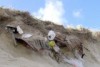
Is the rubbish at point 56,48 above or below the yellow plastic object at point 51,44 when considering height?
below

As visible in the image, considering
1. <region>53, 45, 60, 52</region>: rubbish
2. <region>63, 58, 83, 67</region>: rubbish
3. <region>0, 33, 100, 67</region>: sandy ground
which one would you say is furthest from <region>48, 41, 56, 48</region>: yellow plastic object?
<region>63, 58, 83, 67</region>: rubbish

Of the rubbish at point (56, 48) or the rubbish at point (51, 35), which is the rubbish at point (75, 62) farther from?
the rubbish at point (51, 35)

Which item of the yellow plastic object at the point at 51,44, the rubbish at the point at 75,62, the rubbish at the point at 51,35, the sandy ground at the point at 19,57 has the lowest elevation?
the rubbish at the point at 75,62

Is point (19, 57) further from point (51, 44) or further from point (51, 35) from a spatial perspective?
point (51, 35)

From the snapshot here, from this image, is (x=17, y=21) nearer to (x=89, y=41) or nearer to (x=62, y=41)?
(x=62, y=41)

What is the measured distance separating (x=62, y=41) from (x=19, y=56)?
2055mm

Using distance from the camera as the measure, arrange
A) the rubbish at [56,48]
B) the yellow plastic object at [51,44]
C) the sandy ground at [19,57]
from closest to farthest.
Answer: the sandy ground at [19,57]
the yellow plastic object at [51,44]
the rubbish at [56,48]

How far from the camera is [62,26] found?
10766mm

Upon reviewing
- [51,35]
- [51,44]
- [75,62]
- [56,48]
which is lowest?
[75,62]

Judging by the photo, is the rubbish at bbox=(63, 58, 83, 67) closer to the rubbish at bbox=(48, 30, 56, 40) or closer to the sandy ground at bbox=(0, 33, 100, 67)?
the sandy ground at bbox=(0, 33, 100, 67)

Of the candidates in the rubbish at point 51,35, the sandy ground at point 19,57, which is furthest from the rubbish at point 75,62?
the rubbish at point 51,35

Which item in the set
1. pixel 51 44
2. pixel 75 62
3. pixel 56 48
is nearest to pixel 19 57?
pixel 51 44

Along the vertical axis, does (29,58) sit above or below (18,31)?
below

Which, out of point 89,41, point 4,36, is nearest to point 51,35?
point 4,36
